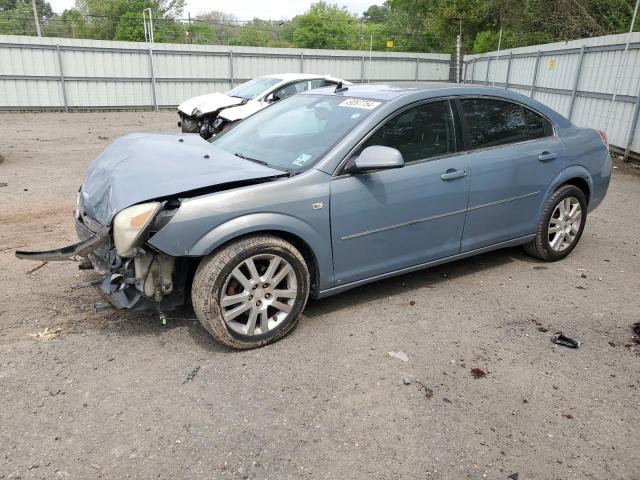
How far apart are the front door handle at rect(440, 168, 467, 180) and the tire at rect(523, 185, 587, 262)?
3.93 feet

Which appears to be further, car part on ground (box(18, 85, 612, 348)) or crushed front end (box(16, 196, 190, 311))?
car part on ground (box(18, 85, 612, 348))

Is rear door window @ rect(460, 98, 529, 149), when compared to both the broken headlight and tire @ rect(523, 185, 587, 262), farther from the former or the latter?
the broken headlight

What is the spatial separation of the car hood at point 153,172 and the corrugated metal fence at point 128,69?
17.5 metres

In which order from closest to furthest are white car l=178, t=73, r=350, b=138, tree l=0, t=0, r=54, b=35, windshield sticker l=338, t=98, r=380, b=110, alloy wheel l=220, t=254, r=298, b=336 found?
alloy wheel l=220, t=254, r=298, b=336
windshield sticker l=338, t=98, r=380, b=110
white car l=178, t=73, r=350, b=138
tree l=0, t=0, r=54, b=35

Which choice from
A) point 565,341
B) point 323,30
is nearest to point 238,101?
point 565,341

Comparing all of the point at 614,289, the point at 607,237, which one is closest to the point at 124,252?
the point at 614,289

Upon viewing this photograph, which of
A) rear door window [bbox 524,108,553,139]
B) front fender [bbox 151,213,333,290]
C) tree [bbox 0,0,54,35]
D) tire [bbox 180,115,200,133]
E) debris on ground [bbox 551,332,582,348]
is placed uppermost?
tree [bbox 0,0,54,35]

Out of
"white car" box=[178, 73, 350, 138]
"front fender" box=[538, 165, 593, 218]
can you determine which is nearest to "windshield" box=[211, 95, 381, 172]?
"front fender" box=[538, 165, 593, 218]

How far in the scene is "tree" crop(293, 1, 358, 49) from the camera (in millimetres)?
71000

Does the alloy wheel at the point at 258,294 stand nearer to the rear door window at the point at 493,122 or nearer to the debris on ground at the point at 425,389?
the debris on ground at the point at 425,389

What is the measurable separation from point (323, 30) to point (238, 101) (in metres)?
64.8

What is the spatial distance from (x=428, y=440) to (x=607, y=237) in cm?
449

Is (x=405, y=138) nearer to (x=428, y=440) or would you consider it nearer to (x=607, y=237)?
(x=428, y=440)

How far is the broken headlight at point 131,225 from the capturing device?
3.14 meters
